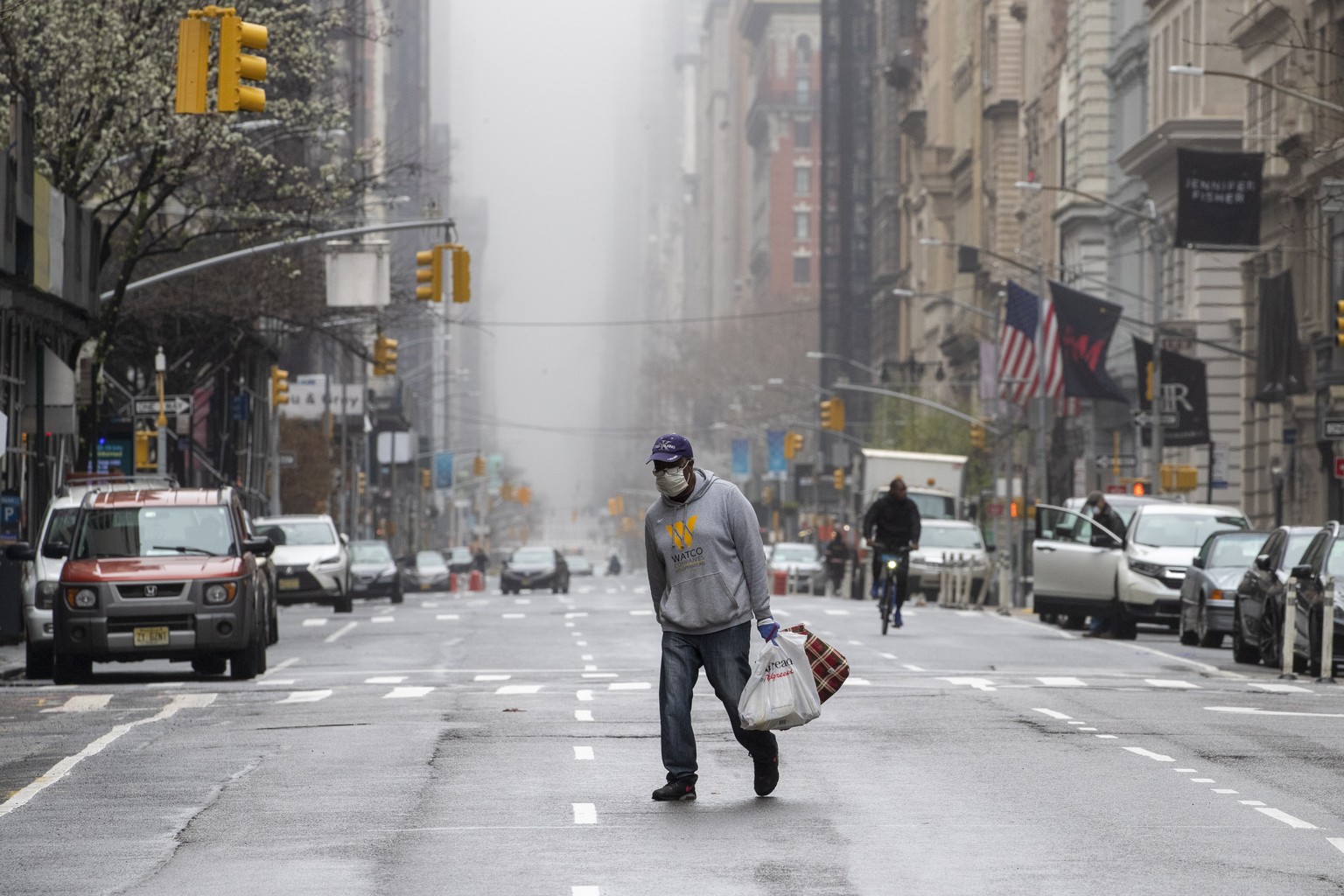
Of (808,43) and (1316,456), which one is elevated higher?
(808,43)

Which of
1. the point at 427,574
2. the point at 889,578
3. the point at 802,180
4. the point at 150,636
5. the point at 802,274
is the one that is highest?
the point at 802,180

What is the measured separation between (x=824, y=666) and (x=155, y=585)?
1145 centimetres

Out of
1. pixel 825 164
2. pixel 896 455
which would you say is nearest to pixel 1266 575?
pixel 896 455

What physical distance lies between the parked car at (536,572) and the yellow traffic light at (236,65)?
5173cm

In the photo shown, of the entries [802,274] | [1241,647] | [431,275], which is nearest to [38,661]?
[1241,647]

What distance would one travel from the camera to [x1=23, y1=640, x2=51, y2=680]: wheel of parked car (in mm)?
24266

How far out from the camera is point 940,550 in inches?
2098

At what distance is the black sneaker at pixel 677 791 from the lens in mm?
12250

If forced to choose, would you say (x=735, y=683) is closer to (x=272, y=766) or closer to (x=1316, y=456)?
(x=272, y=766)

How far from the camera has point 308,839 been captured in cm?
1098

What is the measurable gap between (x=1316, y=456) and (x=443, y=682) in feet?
102

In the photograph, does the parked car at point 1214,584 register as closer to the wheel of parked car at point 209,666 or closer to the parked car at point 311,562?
the wheel of parked car at point 209,666

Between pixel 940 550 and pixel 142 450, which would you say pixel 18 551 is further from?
pixel 940 550

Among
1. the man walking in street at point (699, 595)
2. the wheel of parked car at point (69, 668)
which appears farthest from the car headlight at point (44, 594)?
the man walking in street at point (699, 595)
